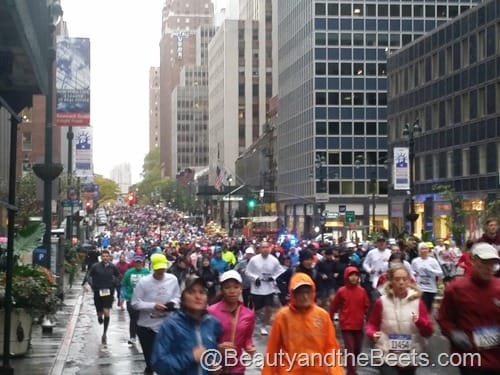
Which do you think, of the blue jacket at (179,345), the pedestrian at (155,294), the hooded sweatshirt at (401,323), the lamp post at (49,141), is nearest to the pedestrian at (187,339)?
the blue jacket at (179,345)

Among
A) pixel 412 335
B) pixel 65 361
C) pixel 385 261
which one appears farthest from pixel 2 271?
pixel 412 335

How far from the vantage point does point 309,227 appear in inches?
3509

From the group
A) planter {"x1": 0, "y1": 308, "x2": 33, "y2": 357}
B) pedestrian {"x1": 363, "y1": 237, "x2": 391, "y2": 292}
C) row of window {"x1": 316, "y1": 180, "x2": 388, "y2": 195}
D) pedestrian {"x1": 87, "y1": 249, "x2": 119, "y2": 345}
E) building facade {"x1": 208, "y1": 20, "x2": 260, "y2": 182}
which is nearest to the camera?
planter {"x1": 0, "y1": 308, "x2": 33, "y2": 357}

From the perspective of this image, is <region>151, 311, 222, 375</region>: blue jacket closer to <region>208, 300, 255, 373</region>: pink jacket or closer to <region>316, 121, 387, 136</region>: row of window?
<region>208, 300, 255, 373</region>: pink jacket

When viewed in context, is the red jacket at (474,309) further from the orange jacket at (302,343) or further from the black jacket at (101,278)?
the black jacket at (101,278)

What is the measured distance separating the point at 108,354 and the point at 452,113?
44847mm

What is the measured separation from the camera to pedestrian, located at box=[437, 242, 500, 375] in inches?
275

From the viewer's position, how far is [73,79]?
2350 centimetres

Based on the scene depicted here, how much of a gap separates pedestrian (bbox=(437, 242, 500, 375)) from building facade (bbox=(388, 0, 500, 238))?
36874 mm

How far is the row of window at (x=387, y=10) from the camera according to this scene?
3278 inches

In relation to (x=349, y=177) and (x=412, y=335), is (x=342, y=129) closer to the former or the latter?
(x=349, y=177)

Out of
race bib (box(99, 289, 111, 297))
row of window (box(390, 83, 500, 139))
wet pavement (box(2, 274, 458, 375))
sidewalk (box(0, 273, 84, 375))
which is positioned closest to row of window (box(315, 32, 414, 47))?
row of window (box(390, 83, 500, 139))

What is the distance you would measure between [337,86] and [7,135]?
51233mm

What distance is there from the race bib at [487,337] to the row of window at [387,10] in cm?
7851
